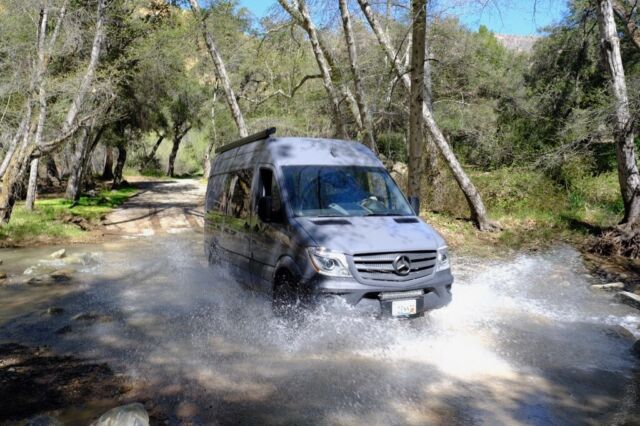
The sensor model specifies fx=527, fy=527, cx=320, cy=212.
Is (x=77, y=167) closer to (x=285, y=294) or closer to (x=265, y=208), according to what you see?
(x=265, y=208)

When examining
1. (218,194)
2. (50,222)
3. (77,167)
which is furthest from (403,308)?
(77,167)

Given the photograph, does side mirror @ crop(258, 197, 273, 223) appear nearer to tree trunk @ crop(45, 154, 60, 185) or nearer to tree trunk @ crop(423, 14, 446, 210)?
tree trunk @ crop(423, 14, 446, 210)

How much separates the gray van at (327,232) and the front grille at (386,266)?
0.01 meters

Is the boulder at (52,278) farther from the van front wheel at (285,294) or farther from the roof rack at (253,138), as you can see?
the van front wheel at (285,294)

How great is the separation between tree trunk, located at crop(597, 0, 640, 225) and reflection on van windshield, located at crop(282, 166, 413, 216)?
319 inches

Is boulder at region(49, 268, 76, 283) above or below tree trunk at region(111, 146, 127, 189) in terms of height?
below

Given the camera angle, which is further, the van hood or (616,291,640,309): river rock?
(616,291,640,309): river rock

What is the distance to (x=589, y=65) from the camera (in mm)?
22719

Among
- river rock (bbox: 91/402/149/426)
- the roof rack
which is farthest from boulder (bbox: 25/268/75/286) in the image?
river rock (bbox: 91/402/149/426)

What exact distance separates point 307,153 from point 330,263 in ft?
7.04

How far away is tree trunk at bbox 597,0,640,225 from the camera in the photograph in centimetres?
1257

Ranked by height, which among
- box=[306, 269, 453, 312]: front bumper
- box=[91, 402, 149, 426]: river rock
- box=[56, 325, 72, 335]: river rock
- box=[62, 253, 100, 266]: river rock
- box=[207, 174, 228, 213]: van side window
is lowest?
box=[62, 253, 100, 266]: river rock

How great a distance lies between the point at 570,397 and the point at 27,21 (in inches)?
788

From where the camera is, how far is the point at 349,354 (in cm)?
600
